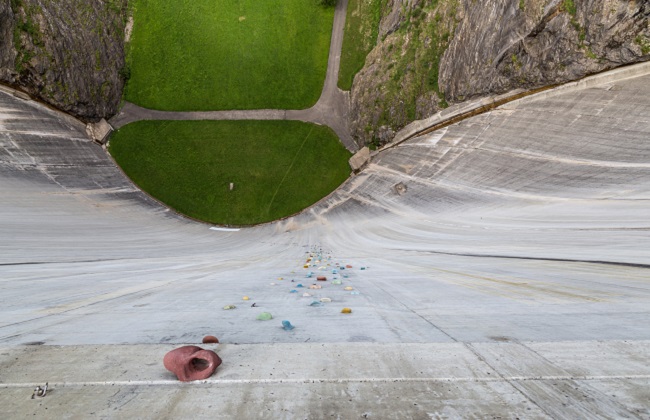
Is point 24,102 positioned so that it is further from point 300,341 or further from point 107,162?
point 300,341

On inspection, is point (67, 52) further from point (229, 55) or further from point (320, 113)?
point (320, 113)

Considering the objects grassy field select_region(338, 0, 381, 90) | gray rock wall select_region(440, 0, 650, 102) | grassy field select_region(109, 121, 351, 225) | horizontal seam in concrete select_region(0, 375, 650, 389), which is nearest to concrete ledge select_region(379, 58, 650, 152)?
gray rock wall select_region(440, 0, 650, 102)

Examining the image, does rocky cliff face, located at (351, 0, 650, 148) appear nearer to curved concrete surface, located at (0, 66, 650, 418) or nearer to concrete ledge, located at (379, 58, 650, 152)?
concrete ledge, located at (379, 58, 650, 152)

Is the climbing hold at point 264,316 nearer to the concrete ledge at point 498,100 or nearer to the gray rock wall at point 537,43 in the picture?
the gray rock wall at point 537,43

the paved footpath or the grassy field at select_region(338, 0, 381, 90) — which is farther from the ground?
the grassy field at select_region(338, 0, 381, 90)

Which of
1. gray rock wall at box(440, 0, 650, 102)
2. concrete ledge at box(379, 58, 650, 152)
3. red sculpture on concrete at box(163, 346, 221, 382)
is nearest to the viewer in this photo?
red sculpture on concrete at box(163, 346, 221, 382)

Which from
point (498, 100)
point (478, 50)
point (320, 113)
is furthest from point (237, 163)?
point (498, 100)
